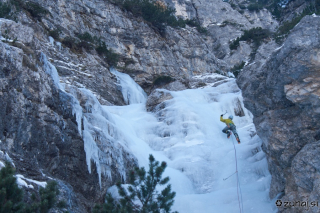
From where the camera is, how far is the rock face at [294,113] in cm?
773

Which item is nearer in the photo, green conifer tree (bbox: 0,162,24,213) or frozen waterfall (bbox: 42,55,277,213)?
green conifer tree (bbox: 0,162,24,213)

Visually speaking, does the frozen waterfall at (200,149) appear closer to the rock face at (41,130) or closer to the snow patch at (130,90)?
the snow patch at (130,90)

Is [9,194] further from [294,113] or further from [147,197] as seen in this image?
[294,113]

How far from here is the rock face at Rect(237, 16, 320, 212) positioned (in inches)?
304

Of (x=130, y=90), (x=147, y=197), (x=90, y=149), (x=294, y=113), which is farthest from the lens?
(x=130, y=90)

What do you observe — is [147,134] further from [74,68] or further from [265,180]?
[265,180]

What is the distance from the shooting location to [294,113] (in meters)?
8.88

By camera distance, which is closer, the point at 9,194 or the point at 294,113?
the point at 9,194

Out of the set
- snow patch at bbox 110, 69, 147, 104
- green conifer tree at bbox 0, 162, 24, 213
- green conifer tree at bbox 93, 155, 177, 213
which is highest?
snow patch at bbox 110, 69, 147, 104

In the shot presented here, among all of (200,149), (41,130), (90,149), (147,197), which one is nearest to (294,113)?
(147,197)

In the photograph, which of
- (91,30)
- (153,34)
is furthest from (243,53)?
(91,30)

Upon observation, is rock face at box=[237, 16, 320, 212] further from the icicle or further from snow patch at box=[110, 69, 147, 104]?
snow patch at box=[110, 69, 147, 104]

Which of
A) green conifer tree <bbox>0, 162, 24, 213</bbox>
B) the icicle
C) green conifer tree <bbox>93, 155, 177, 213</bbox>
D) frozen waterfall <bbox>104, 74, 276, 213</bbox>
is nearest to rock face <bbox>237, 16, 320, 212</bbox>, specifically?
frozen waterfall <bbox>104, 74, 276, 213</bbox>

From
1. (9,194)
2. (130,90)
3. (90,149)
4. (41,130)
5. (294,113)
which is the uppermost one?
(130,90)
